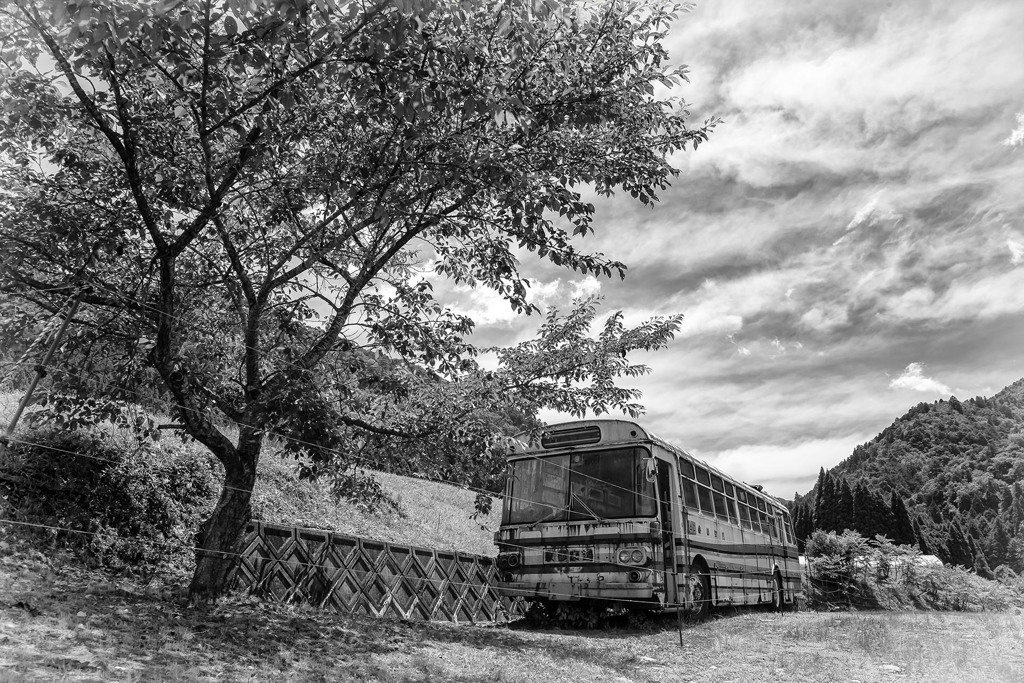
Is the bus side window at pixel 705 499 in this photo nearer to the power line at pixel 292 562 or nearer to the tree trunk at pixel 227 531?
the power line at pixel 292 562

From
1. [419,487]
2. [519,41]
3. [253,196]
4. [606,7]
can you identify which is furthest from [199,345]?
[419,487]

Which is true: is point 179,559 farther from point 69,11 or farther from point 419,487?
point 419,487

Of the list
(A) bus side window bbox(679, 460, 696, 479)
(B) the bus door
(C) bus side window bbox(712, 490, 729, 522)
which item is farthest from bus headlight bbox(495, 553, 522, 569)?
(C) bus side window bbox(712, 490, 729, 522)

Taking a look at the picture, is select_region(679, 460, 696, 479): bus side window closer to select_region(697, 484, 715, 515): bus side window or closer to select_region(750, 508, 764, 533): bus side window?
select_region(697, 484, 715, 515): bus side window

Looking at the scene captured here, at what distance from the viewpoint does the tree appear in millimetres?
6773

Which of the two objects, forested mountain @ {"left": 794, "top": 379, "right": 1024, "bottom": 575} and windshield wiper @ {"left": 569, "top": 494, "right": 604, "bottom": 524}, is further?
forested mountain @ {"left": 794, "top": 379, "right": 1024, "bottom": 575}

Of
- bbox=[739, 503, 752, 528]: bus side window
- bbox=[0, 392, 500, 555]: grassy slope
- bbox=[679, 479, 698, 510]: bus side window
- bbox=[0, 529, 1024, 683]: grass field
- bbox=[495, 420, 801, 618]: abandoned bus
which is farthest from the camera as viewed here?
bbox=[739, 503, 752, 528]: bus side window

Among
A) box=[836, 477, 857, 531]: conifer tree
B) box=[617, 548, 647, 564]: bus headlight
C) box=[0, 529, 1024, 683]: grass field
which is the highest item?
box=[836, 477, 857, 531]: conifer tree

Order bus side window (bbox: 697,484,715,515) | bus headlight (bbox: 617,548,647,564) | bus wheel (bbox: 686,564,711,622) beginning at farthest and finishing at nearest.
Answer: bus side window (bbox: 697,484,715,515) < bus wheel (bbox: 686,564,711,622) < bus headlight (bbox: 617,548,647,564)

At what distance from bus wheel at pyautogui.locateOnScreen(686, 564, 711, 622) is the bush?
9194mm

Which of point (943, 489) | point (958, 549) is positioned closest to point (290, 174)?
point (958, 549)

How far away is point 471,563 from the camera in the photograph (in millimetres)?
15227

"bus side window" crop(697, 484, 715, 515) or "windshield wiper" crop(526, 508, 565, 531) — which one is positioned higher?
"bus side window" crop(697, 484, 715, 515)

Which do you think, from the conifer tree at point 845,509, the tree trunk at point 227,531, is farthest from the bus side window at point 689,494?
the conifer tree at point 845,509
